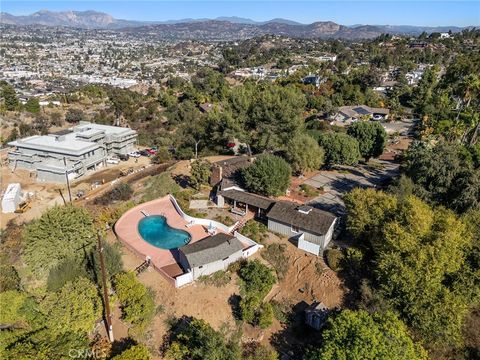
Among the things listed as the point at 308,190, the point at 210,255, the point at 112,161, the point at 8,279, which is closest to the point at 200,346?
the point at 210,255

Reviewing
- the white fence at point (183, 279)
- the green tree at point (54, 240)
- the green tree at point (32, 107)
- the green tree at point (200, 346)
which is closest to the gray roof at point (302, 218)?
the white fence at point (183, 279)

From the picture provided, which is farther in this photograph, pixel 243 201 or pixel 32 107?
pixel 32 107

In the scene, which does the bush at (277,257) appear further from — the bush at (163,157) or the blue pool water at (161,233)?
the bush at (163,157)

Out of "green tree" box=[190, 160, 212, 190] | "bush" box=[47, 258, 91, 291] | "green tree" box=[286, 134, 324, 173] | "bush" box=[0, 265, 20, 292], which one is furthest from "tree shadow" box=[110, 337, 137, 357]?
"green tree" box=[286, 134, 324, 173]

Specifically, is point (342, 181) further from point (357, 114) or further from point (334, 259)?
point (357, 114)

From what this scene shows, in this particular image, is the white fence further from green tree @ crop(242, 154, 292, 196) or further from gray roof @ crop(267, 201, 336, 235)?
green tree @ crop(242, 154, 292, 196)

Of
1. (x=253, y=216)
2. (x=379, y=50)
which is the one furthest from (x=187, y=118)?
(x=379, y=50)
